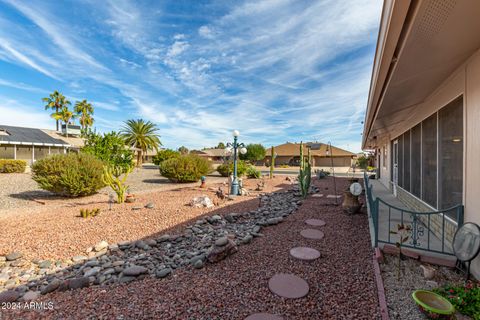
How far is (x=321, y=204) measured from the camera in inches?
304

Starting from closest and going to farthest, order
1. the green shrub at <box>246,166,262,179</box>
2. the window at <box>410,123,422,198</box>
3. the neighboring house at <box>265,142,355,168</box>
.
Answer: the window at <box>410,123,422,198</box> < the green shrub at <box>246,166,262,179</box> < the neighboring house at <box>265,142,355,168</box>

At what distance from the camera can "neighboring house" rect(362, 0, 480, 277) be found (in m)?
2.03

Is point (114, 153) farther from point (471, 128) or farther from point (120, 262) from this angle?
point (471, 128)

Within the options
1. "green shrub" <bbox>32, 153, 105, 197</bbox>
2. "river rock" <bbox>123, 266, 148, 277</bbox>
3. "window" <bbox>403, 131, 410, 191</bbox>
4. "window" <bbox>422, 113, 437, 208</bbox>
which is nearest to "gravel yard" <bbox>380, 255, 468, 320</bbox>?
"window" <bbox>422, 113, 437, 208</bbox>

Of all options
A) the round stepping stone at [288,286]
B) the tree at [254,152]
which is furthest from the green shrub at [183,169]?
the tree at [254,152]

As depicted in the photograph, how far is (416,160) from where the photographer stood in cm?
594

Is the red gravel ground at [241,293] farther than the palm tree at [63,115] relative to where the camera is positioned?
No

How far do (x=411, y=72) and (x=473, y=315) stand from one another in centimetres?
307

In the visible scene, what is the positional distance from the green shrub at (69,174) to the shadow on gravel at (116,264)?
532 cm

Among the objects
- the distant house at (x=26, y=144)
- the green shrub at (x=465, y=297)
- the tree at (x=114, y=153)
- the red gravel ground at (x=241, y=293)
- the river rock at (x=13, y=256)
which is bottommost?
the river rock at (x=13, y=256)

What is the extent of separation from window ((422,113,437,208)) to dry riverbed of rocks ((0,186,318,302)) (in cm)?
352

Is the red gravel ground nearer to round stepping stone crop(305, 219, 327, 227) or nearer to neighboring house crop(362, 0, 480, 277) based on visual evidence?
round stepping stone crop(305, 219, 327, 227)

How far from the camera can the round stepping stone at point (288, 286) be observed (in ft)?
8.80

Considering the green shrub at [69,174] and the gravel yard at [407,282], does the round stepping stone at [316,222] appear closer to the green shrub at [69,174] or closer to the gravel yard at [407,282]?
the gravel yard at [407,282]
